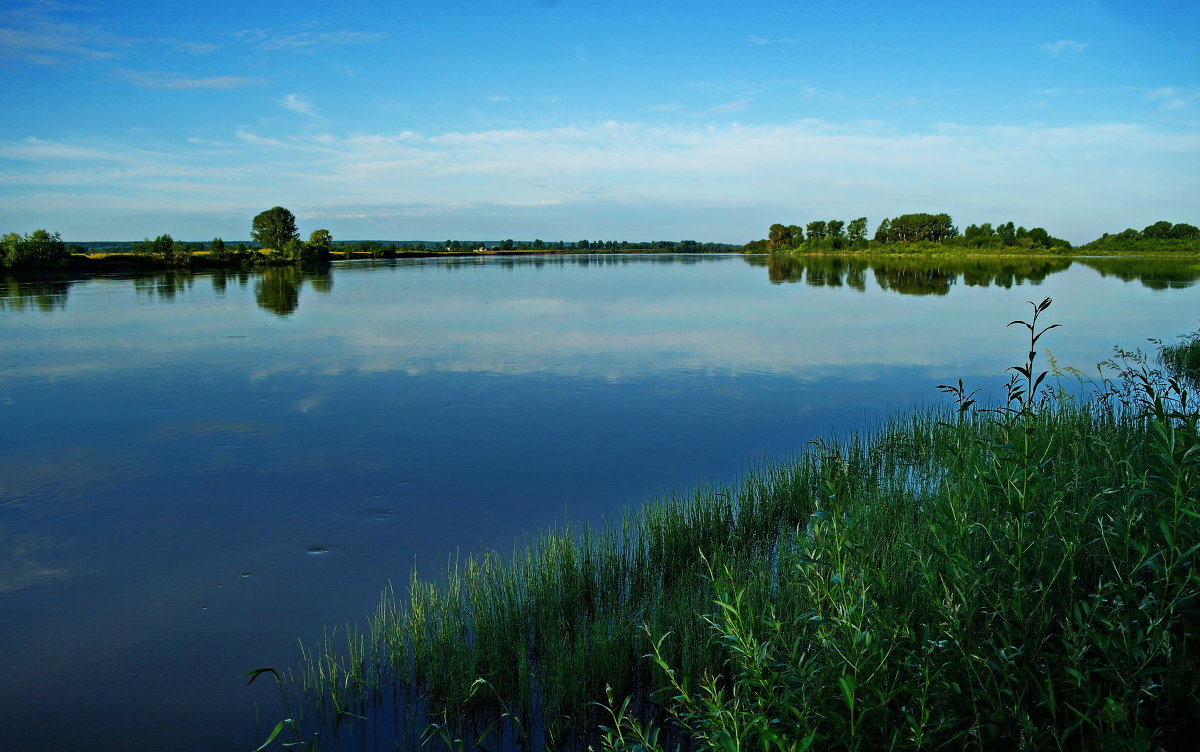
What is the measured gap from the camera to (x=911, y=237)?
9425cm

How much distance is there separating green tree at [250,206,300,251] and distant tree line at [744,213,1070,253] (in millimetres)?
71111

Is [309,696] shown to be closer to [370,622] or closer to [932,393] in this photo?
[370,622]

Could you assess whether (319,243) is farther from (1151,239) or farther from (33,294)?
(1151,239)

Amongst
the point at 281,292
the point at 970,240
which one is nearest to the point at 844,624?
the point at 281,292

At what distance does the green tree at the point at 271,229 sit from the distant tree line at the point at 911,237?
2800 inches

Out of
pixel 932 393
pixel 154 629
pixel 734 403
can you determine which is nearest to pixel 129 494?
pixel 154 629

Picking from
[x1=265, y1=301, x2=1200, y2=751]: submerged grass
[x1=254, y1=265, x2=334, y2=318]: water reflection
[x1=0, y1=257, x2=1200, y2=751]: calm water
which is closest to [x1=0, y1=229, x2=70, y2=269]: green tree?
[x1=254, y1=265, x2=334, y2=318]: water reflection

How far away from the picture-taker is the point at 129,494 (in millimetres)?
6445

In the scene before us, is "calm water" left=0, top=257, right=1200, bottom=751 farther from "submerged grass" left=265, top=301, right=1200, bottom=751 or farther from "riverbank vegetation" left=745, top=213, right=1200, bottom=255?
"riverbank vegetation" left=745, top=213, right=1200, bottom=255

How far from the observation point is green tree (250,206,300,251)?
69.6 meters

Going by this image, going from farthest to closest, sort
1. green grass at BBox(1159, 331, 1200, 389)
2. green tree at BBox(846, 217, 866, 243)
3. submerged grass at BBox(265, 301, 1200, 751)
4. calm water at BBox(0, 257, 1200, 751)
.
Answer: green tree at BBox(846, 217, 866, 243)
green grass at BBox(1159, 331, 1200, 389)
calm water at BBox(0, 257, 1200, 751)
submerged grass at BBox(265, 301, 1200, 751)

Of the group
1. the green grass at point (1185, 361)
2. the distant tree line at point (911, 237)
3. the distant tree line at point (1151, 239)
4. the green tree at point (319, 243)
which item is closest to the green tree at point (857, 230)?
the distant tree line at point (911, 237)

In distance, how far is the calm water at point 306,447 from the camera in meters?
4.03

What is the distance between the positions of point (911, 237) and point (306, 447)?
99.8 m
